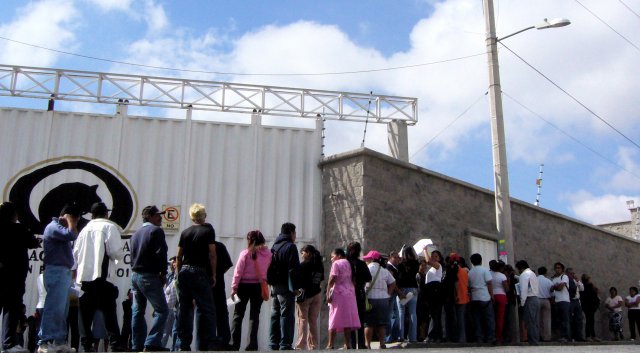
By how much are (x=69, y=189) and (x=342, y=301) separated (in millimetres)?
7573

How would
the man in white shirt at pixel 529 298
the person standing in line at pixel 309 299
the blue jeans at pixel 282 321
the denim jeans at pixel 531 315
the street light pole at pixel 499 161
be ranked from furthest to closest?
the street light pole at pixel 499 161 < the man in white shirt at pixel 529 298 < the denim jeans at pixel 531 315 < the person standing in line at pixel 309 299 < the blue jeans at pixel 282 321

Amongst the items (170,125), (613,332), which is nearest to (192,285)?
(170,125)

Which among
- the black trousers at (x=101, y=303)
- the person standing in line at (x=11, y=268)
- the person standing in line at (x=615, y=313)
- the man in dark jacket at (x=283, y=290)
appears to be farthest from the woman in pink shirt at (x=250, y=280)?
the person standing in line at (x=615, y=313)

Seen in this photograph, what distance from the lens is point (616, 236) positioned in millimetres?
22234

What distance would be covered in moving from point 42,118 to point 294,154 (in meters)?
5.15

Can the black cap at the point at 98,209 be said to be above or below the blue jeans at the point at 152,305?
above

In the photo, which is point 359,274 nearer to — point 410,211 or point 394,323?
point 394,323

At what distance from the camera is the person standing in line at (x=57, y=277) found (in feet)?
24.1

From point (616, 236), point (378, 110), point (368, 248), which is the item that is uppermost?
point (378, 110)

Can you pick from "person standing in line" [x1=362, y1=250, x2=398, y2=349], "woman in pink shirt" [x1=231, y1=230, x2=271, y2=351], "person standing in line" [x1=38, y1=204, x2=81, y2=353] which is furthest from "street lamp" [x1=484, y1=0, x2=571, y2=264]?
"person standing in line" [x1=38, y1=204, x2=81, y2=353]

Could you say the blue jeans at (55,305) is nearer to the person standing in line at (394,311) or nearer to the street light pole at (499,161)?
the person standing in line at (394,311)

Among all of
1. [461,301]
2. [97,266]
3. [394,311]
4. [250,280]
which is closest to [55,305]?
[97,266]

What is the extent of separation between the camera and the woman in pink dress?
9672 millimetres

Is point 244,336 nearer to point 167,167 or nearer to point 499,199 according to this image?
point 167,167
